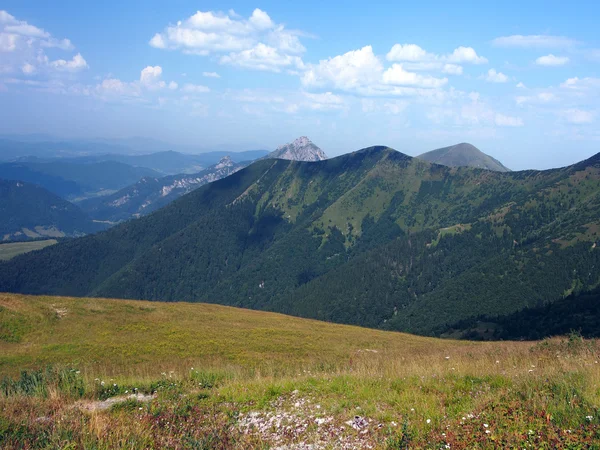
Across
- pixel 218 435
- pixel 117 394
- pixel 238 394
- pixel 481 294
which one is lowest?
pixel 481 294

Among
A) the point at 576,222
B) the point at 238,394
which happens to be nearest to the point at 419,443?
the point at 238,394

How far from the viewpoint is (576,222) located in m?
179

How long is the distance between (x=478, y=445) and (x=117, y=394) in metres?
10.3

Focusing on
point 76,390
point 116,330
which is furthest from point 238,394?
point 116,330

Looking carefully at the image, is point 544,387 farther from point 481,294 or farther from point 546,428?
point 481,294

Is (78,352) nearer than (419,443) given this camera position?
No

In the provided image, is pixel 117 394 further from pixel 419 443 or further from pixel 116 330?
pixel 116 330

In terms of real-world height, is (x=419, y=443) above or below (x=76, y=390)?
above

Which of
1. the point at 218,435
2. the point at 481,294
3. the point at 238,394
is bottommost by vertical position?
the point at 481,294

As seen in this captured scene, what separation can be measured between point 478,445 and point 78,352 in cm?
2277

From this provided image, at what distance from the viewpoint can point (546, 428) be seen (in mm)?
7445

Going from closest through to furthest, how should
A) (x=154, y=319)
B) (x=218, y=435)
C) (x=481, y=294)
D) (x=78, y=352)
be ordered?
(x=218, y=435), (x=78, y=352), (x=154, y=319), (x=481, y=294)

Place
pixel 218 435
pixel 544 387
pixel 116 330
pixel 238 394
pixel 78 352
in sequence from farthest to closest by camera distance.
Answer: pixel 116 330, pixel 78 352, pixel 238 394, pixel 544 387, pixel 218 435

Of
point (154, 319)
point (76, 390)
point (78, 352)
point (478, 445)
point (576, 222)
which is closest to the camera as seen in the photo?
point (478, 445)
